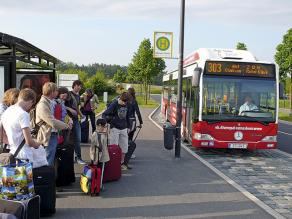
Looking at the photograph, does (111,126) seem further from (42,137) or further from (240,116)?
(240,116)

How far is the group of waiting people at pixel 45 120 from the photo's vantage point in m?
5.90

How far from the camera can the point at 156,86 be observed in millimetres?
123312

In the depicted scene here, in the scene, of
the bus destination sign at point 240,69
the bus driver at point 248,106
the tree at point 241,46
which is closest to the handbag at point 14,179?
the bus destination sign at point 240,69

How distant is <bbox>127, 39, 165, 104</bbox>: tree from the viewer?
167 feet

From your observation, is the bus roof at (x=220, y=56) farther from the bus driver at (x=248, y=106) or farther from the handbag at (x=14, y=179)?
the handbag at (x=14, y=179)

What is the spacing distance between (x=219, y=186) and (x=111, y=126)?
8.92 feet

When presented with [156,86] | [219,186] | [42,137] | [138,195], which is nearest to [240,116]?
[219,186]

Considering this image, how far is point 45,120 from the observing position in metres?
7.11

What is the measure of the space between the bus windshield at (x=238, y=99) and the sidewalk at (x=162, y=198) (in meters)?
2.37

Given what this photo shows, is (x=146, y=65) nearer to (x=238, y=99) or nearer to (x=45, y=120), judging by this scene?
(x=238, y=99)

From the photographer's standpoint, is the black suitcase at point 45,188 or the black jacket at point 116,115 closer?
the black suitcase at point 45,188

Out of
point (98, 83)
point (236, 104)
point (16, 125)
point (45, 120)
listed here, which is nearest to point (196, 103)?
point (236, 104)

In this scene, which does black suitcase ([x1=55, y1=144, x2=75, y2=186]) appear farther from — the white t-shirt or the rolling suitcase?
the white t-shirt

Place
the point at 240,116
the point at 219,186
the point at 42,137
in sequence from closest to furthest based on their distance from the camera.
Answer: the point at 42,137 → the point at 219,186 → the point at 240,116
